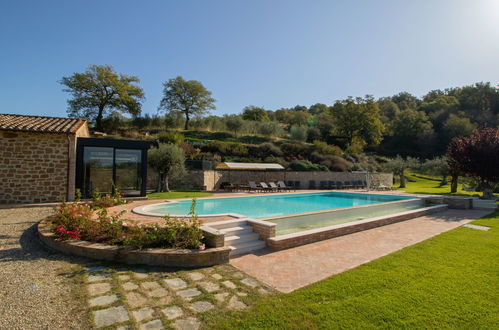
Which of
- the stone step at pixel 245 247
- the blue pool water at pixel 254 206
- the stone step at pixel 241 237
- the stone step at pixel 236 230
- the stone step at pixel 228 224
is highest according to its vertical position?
the stone step at pixel 228 224

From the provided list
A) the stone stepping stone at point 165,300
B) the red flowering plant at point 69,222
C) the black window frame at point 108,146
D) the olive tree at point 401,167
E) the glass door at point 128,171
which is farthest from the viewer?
the olive tree at point 401,167

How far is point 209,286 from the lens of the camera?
346 centimetres

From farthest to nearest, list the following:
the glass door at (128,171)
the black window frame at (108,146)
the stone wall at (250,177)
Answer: the stone wall at (250,177), the glass door at (128,171), the black window frame at (108,146)

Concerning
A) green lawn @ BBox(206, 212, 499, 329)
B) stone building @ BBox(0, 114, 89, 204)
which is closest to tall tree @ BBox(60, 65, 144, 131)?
stone building @ BBox(0, 114, 89, 204)

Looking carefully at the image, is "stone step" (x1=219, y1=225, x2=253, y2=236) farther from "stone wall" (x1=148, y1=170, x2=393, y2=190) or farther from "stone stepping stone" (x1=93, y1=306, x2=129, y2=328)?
A: "stone wall" (x1=148, y1=170, x2=393, y2=190)

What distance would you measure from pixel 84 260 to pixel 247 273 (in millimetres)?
2560

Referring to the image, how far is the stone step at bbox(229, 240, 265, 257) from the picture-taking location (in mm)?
5000

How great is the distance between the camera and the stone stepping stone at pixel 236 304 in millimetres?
2930

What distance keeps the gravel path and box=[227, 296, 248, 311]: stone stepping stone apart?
55.0 inches

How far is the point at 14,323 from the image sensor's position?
8.16 ft

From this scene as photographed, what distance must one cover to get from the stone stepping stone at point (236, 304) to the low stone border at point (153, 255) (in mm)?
1190

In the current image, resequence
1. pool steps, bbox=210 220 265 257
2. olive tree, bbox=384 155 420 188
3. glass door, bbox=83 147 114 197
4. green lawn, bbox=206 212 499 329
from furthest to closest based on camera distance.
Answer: olive tree, bbox=384 155 420 188, glass door, bbox=83 147 114 197, pool steps, bbox=210 220 265 257, green lawn, bbox=206 212 499 329

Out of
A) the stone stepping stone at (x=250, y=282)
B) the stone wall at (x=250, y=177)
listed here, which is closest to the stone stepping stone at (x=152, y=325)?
the stone stepping stone at (x=250, y=282)

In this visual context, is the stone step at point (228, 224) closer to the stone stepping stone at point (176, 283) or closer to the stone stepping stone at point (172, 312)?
the stone stepping stone at point (176, 283)
